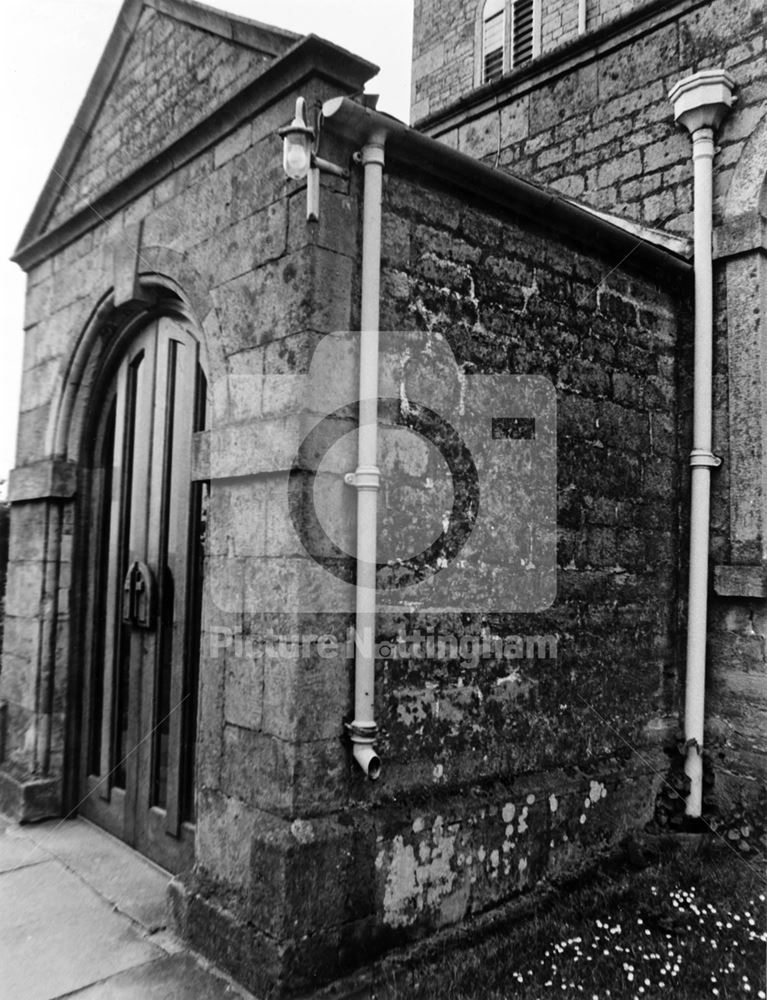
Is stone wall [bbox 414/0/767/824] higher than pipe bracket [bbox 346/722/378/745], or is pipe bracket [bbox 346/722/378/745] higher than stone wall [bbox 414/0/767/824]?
stone wall [bbox 414/0/767/824]

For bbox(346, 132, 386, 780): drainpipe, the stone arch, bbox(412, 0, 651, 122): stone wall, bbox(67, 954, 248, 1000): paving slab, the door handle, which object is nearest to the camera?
bbox(67, 954, 248, 1000): paving slab

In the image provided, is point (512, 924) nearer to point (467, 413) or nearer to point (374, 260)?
point (467, 413)

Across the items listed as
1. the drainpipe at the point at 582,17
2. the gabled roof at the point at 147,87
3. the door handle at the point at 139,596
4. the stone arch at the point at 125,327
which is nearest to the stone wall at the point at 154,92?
the gabled roof at the point at 147,87

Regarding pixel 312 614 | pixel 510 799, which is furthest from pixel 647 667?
pixel 312 614

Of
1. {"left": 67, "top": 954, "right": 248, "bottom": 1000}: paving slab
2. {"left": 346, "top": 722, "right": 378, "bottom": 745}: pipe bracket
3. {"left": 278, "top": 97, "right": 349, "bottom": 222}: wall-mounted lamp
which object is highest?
{"left": 278, "top": 97, "right": 349, "bottom": 222}: wall-mounted lamp

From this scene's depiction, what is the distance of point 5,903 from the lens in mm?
3477

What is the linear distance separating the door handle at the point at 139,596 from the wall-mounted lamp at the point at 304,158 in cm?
207

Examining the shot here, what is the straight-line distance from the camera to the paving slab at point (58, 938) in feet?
9.45

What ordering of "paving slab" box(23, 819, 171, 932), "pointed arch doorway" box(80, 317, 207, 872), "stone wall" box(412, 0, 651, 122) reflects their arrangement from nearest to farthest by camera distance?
"paving slab" box(23, 819, 171, 932) < "pointed arch doorway" box(80, 317, 207, 872) < "stone wall" box(412, 0, 651, 122)

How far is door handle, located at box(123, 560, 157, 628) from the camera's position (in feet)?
13.4

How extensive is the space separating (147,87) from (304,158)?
6.72ft

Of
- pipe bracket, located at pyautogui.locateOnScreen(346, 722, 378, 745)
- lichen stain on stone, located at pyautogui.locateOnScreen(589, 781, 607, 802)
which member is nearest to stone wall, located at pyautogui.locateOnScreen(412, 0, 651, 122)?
lichen stain on stone, located at pyautogui.locateOnScreen(589, 781, 607, 802)

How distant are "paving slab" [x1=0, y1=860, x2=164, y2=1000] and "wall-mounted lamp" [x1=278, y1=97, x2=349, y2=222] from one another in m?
2.96

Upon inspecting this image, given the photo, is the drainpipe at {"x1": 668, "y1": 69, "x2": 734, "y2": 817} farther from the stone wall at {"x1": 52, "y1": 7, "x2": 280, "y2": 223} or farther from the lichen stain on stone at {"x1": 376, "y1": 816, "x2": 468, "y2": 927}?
the stone wall at {"x1": 52, "y1": 7, "x2": 280, "y2": 223}
